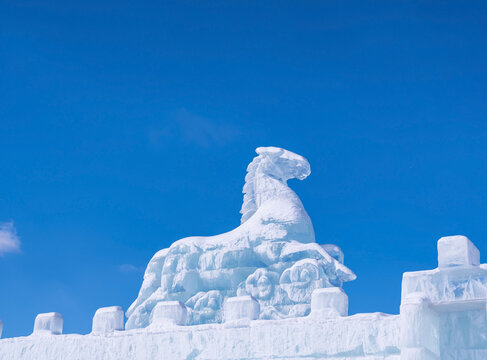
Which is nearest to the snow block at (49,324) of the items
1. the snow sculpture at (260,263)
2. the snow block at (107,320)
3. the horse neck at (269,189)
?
the snow block at (107,320)

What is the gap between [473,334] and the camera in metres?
12.9

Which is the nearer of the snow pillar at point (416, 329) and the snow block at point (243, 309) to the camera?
the snow pillar at point (416, 329)

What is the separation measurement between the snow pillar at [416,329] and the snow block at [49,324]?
8.62 metres

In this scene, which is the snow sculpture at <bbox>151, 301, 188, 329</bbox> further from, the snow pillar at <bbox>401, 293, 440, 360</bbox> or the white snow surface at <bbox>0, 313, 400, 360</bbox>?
the snow pillar at <bbox>401, 293, 440, 360</bbox>

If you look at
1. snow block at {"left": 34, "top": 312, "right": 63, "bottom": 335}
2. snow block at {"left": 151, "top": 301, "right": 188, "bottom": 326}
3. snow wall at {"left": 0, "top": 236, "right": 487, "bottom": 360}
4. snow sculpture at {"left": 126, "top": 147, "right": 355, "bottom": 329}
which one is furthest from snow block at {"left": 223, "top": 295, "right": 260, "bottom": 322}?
snow sculpture at {"left": 126, "top": 147, "right": 355, "bottom": 329}

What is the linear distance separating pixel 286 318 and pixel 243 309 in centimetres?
170

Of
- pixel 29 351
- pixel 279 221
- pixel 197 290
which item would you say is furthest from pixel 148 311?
pixel 29 351

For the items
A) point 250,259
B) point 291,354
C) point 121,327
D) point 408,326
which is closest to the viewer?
point 408,326

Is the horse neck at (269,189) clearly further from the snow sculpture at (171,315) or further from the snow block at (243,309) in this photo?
the snow block at (243,309)

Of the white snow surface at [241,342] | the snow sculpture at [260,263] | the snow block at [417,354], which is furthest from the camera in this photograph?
the snow sculpture at [260,263]

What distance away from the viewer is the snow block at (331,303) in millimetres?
14141

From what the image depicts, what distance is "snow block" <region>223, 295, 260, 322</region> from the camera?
15023 mm

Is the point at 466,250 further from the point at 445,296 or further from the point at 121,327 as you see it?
the point at 121,327

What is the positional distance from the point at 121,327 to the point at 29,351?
236 cm
